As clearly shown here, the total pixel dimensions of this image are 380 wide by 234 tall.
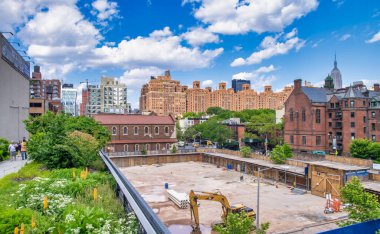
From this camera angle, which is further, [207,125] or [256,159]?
[207,125]

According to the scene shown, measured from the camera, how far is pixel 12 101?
181 ft

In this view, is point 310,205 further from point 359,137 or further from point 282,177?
point 359,137

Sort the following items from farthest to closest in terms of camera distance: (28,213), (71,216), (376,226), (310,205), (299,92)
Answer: (299,92), (310,205), (376,226), (28,213), (71,216)

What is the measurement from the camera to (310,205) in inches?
1246

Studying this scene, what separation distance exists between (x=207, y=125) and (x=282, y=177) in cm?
5462

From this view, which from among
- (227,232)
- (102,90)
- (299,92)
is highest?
(102,90)

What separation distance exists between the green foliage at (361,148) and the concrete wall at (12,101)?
207 ft

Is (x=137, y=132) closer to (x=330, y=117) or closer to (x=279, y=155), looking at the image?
(x=279, y=155)

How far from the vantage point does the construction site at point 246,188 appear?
87.9 feet

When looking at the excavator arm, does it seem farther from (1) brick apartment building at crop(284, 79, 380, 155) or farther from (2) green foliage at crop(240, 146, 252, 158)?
(1) brick apartment building at crop(284, 79, 380, 155)

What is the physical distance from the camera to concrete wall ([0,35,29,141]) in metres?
49.7

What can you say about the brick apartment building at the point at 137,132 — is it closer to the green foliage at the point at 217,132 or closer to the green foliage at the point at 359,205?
the green foliage at the point at 217,132

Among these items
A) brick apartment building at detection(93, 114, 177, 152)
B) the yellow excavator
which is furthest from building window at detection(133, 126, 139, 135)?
the yellow excavator

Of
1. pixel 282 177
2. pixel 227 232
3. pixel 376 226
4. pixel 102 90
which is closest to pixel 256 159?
pixel 282 177
